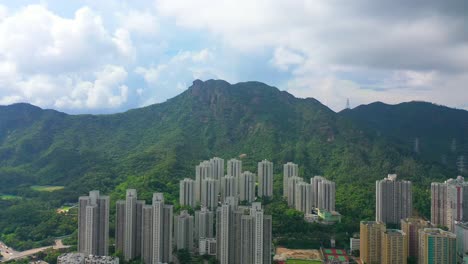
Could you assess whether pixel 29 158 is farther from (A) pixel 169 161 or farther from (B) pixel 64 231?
(B) pixel 64 231

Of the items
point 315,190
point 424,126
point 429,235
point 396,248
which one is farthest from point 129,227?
point 424,126

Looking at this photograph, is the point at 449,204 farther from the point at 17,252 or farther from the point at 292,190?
the point at 17,252

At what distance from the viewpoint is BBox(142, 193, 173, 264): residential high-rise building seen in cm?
937

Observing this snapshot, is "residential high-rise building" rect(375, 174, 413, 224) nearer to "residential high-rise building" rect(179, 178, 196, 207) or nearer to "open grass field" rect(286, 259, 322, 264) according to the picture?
"open grass field" rect(286, 259, 322, 264)

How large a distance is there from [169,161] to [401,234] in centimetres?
1081

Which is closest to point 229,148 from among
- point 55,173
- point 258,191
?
point 258,191

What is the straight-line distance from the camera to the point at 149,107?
96.7ft

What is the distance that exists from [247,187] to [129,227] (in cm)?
664

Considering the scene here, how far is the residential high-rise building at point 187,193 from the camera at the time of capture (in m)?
14.6

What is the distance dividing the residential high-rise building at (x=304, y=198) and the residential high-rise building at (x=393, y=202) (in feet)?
7.10

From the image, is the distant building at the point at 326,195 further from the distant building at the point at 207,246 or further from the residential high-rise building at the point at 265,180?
the distant building at the point at 207,246

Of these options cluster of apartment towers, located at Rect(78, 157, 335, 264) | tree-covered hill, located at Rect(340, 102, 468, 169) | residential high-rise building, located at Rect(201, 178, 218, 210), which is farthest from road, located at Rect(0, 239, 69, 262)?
tree-covered hill, located at Rect(340, 102, 468, 169)

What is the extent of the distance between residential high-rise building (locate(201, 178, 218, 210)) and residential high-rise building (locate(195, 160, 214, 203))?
31 cm

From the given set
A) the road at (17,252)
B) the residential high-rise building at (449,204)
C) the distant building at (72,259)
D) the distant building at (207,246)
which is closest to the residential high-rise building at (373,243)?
the residential high-rise building at (449,204)
